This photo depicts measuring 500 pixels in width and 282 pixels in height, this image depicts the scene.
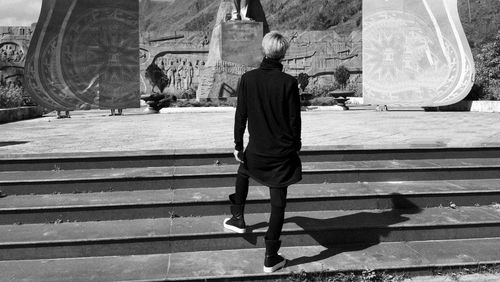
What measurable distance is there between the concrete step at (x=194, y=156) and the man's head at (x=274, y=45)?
192cm

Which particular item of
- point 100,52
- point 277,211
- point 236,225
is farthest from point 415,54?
point 277,211

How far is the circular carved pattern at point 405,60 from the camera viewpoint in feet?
43.2

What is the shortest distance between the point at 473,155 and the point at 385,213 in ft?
5.62

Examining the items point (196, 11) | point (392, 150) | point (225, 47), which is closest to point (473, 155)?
point (392, 150)

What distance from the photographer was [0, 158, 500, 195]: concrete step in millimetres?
4004

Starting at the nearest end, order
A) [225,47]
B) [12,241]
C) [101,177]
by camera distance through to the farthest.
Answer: [12,241], [101,177], [225,47]

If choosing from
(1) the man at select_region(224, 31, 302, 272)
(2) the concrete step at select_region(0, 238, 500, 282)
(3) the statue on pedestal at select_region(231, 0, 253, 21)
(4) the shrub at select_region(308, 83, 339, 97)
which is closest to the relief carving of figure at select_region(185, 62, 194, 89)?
(4) the shrub at select_region(308, 83, 339, 97)

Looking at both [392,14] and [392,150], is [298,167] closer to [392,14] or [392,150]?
[392,150]

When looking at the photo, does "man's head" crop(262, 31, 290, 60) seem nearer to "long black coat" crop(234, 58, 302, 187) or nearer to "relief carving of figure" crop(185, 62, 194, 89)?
"long black coat" crop(234, 58, 302, 187)

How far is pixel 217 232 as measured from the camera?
3332mm

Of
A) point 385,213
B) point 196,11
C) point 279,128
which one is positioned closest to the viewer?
point 279,128

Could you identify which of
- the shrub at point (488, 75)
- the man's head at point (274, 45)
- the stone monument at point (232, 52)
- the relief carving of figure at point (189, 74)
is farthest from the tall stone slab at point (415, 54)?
the relief carving of figure at point (189, 74)

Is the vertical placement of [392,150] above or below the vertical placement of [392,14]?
below

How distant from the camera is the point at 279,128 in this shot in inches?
109
